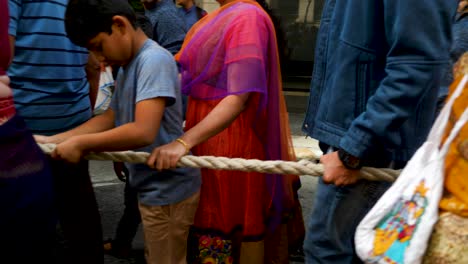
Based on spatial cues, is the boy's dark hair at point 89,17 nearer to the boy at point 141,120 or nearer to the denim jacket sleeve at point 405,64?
the boy at point 141,120

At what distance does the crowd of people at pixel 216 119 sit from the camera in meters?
1.41

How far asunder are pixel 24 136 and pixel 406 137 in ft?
3.23

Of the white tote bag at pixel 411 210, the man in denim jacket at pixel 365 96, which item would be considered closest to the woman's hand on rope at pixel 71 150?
the man in denim jacket at pixel 365 96

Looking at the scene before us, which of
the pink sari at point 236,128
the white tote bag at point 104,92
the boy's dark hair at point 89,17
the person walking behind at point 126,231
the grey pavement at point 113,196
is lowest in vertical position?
the grey pavement at point 113,196

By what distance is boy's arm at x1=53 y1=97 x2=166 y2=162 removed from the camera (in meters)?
1.83

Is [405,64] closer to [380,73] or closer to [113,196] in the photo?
[380,73]

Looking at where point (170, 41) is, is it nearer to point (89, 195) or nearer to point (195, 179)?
point (89, 195)

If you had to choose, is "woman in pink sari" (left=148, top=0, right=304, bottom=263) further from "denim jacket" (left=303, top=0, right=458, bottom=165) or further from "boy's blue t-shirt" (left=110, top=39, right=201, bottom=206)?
"denim jacket" (left=303, top=0, right=458, bottom=165)

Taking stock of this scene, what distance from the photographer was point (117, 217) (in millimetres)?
3869

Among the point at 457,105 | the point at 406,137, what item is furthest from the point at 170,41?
the point at 457,105

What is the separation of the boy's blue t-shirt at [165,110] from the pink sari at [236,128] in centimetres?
16

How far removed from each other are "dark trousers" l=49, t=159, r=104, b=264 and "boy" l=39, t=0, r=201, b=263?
36 centimetres

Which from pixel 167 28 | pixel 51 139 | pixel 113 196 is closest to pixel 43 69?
pixel 51 139

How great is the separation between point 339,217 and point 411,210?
338mm
